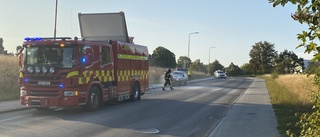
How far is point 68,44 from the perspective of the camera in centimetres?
1250

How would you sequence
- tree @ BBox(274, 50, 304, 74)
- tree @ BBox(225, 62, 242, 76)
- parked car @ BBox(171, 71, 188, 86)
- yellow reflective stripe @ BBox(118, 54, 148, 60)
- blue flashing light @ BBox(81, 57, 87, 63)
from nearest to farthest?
blue flashing light @ BBox(81, 57, 87, 63) → yellow reflective stripe @ BBox(118, 54, 148, 60) → parked car @ BBox(171, 71, 188, 86) → tree @ BBox(274, 50, 304, 74) → tree @ BBox(225, 62, 242, 76)

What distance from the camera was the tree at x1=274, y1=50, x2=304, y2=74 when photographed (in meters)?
94.0

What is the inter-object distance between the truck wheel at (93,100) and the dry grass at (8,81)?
5426mm

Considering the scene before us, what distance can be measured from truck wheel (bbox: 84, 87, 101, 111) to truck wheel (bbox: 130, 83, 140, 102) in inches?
148

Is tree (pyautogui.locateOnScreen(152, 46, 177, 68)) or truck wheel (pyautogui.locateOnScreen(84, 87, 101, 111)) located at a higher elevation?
tree (pyautogui.locateOnScreen(152, 46, 177, 68))

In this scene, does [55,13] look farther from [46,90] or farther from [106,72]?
[46,90]

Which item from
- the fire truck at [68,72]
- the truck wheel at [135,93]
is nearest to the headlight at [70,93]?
the fire truck at [68,72]

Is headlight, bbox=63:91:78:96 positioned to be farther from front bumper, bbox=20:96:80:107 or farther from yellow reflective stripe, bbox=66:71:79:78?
yellow reflective stripe, bbox=66:71:79:78

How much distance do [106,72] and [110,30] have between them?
2871mm

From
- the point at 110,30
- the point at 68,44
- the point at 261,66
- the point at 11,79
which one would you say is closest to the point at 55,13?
the point at 11,79

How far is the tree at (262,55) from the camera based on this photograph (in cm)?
13700

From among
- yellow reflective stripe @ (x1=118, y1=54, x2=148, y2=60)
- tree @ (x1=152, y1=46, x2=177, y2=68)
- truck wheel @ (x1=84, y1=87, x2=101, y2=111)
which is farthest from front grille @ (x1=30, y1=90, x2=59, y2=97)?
tree @ (x1=152, y1=46, x2=177, y2=68)

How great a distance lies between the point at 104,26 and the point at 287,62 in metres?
92.4

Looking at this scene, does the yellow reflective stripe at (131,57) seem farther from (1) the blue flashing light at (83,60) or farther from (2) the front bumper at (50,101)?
(2) the front bumper at (50,101)
